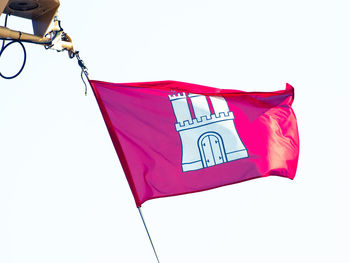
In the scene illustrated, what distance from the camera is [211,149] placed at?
1962 centimetres

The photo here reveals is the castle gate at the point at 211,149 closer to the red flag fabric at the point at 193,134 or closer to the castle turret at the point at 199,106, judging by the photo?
the red flag fabric at the point at 193,134

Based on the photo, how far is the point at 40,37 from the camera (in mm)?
15820

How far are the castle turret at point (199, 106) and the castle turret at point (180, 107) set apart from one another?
0.22 meters

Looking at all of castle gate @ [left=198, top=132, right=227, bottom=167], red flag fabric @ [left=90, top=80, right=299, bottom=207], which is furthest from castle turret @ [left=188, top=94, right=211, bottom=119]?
castle gate @ [left=198, top=132, right=227, bottom=167]

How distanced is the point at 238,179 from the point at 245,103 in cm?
225

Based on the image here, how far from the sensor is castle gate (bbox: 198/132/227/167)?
1948 centimetres

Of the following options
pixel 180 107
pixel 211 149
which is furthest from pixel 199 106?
pixel 211 149

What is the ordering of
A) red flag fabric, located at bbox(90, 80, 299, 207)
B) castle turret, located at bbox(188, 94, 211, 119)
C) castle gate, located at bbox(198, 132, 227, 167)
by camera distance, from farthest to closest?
castle turret, located at bbox(188, 94, 211, 119) < castle gate, located at bbox(198, 132, 227, 167) < red flag fabric, located at bbox(90, 80, 299, 207)

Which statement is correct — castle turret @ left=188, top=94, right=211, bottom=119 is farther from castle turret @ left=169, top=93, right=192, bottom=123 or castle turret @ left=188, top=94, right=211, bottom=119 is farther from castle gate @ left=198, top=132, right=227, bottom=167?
castle gate @ left=198, top=132, right=227, bottom=167

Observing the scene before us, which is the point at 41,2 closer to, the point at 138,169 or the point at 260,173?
the point at 138,169

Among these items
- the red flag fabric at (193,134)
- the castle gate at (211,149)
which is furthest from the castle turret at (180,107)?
the castle gate at (211,149)

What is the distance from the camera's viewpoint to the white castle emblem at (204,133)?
1936cm

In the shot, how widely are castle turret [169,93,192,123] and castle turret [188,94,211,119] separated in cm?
22

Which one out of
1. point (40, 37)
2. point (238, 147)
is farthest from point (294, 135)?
point (40, 37)
